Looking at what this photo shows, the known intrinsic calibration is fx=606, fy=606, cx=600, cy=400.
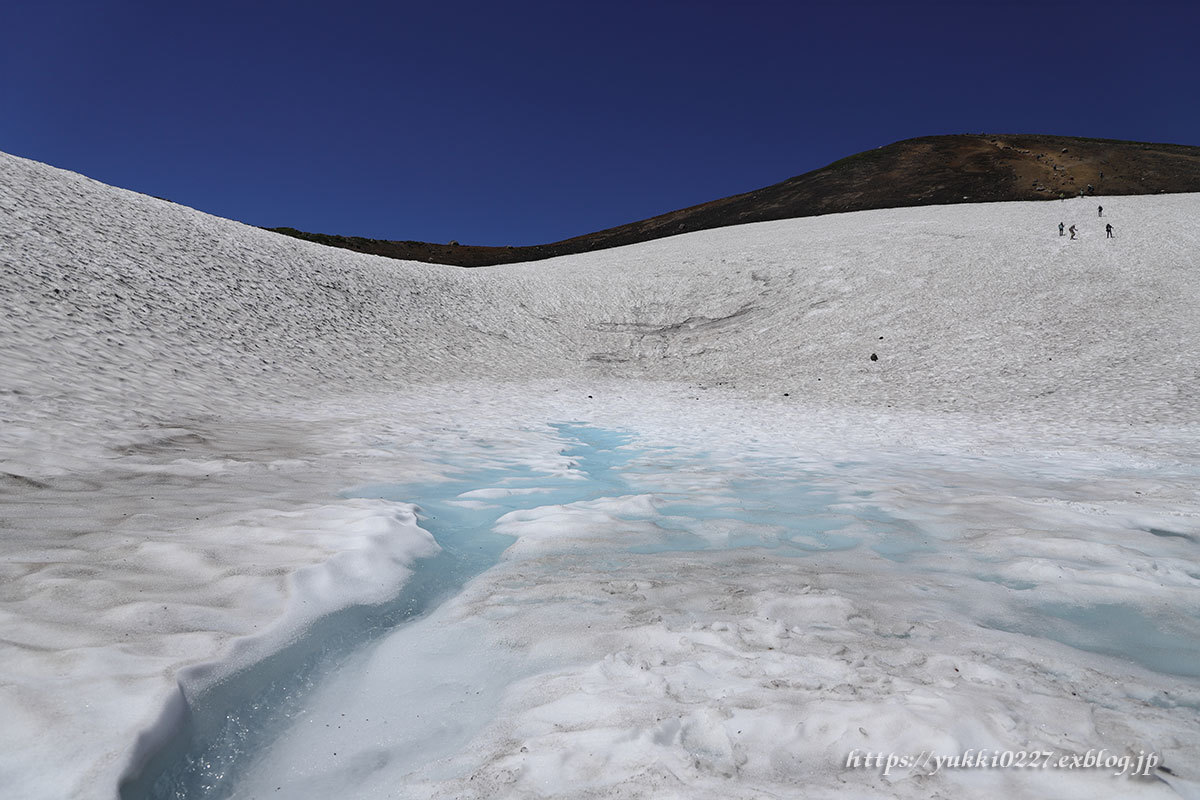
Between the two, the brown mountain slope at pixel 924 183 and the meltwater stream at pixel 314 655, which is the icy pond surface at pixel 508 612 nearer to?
the meltwater stream at pixel 314 655

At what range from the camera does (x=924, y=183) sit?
4503 centimetres

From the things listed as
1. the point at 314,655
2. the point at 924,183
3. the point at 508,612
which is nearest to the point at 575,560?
the point at 508,612

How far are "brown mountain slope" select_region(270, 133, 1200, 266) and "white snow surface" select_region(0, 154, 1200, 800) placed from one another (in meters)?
26.8

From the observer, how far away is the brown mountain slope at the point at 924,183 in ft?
134

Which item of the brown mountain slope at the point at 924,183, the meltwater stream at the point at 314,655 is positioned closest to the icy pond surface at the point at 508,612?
the meltwater stream at the point at 314,655

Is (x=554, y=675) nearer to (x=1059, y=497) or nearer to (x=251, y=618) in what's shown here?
(x=251, y=618)

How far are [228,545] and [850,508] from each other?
6.13m

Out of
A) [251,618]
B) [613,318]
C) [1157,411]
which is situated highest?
[613,318]

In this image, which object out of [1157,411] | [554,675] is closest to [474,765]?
[554,675]

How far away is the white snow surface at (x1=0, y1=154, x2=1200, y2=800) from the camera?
2.62 meters

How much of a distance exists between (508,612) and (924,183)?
50920 mm

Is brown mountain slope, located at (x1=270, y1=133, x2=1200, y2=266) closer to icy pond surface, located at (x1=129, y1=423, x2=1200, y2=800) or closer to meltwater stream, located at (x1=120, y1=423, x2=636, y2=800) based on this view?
meltwater stream, located at (x1=120, y1=423, x2=636, y2=800)

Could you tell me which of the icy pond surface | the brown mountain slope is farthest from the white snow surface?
the brown mountain slope

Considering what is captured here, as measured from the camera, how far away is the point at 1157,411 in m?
12.7
